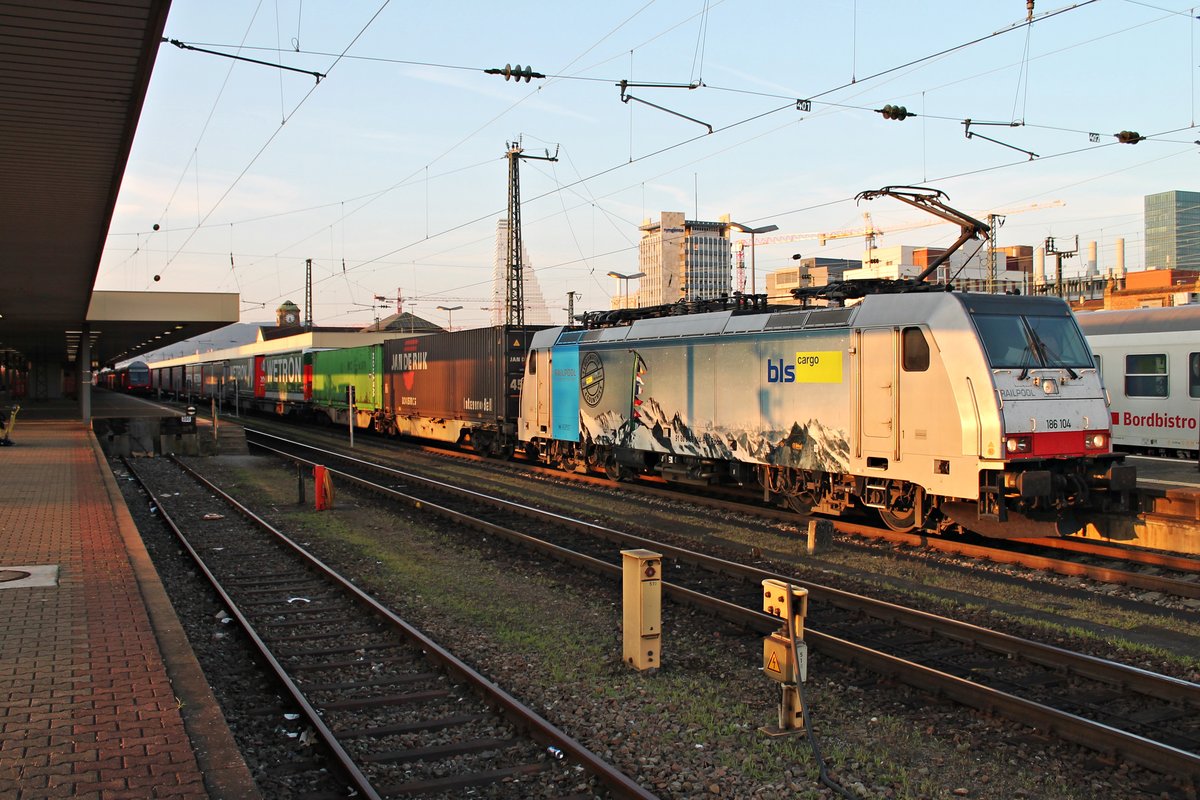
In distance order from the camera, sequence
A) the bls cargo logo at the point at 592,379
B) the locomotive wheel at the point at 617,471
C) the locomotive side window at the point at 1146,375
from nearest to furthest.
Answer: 1. the bls cargo logo at the point at 592,379
2. the locomotive side window at the point at 1146,375
3. the locomotive wheel at the point at 617,471

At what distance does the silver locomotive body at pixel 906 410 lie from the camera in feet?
36.0

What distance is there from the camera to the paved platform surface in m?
4.98

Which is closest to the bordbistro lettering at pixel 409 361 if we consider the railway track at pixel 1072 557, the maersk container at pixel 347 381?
the maersk container at pixel 347 381

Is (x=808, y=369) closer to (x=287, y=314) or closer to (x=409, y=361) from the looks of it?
(x=409, y=361)

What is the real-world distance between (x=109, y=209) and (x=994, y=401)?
48.2 feet

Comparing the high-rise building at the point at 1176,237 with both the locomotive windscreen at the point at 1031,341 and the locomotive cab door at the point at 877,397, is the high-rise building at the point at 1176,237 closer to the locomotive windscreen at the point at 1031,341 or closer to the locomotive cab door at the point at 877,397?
the locomotive windscreen at the point at 1031,341

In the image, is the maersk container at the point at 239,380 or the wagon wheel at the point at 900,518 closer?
the wagon wheel at the point at 900,518

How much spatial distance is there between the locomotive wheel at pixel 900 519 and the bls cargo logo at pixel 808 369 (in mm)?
1943

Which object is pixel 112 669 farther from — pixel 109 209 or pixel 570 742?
pixel 109 209

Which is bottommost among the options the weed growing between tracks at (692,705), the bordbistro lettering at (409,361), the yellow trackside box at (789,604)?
the weed growing between tracks at (692,705)

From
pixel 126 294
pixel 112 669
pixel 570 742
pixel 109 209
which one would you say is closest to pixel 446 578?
pixel 112 669

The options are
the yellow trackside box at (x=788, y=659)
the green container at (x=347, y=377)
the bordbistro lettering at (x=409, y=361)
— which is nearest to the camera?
the yellow trackside box at (x=788, y=659)

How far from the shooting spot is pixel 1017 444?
1078 centimetres

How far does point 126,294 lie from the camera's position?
116ft
